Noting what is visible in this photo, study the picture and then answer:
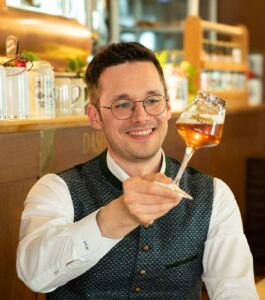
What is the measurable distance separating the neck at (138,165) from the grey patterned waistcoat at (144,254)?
0.05 metres

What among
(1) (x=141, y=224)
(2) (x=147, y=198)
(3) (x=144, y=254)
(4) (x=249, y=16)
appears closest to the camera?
(2) (x=147, y=198)

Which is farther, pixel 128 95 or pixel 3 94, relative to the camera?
pixel 3 94

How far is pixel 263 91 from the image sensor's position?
8180mm

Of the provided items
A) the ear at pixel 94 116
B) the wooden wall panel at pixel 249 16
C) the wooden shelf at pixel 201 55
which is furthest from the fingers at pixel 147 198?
the wooden wall panel at pixel 249 16

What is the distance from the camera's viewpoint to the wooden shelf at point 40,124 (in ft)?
7.65

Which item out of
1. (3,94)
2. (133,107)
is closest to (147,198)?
(133,107)

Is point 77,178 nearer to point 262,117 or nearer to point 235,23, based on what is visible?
point 262,117

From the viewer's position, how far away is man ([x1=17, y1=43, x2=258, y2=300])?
177cm

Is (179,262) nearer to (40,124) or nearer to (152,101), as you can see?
(152,101)

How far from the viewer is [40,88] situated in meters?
2.70

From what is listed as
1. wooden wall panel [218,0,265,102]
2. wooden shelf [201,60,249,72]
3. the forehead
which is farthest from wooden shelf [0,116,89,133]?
wooden wall panel [218,0,265,102]

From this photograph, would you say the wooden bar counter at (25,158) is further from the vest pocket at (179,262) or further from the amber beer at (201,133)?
the amber beer at (201,133)

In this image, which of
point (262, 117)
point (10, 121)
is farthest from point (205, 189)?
point (262, 117)

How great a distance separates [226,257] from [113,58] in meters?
0.62
